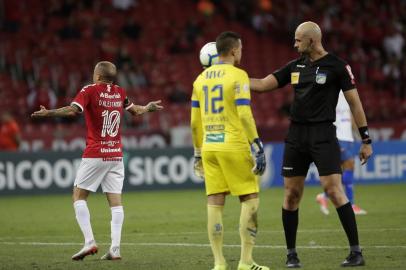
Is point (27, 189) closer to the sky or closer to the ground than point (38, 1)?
closer to the ground

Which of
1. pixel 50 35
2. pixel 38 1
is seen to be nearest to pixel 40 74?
pixel 50 35

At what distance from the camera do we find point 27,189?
23.3m

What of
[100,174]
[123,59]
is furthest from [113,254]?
[123,59]

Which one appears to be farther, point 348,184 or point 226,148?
point 348,184

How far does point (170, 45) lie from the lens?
3194cm

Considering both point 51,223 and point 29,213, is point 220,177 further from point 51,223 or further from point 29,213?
point 29,213

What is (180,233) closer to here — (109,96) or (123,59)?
(109,96)

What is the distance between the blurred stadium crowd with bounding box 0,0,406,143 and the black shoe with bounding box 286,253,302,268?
16737 millimetres

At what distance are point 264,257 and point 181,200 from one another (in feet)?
33.1

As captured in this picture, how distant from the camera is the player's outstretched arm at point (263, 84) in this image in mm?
10320

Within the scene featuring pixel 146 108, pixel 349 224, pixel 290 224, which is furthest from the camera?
pixel 146 108

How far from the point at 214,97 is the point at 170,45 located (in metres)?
22.5

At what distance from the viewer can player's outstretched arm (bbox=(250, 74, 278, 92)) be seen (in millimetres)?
10320

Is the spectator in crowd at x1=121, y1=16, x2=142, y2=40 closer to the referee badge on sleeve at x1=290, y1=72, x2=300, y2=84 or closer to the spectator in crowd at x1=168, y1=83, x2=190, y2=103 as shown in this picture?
the spectator in crowd at x1=168, y1=83, x2=190, y2=103
